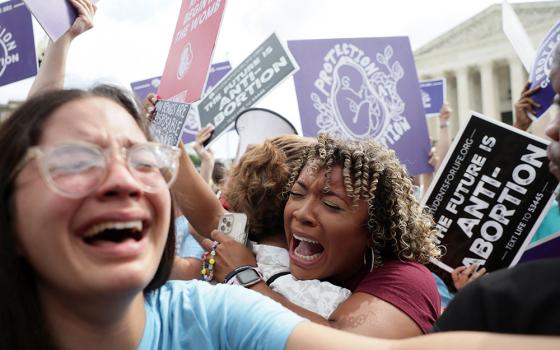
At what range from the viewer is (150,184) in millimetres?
1316

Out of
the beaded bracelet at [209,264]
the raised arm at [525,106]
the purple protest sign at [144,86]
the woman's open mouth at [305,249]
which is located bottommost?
the beaded bracelet at [209,264]

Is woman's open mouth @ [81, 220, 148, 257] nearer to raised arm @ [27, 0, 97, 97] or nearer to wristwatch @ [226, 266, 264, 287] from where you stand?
wristwatch @ [226, 266, 264, 287]

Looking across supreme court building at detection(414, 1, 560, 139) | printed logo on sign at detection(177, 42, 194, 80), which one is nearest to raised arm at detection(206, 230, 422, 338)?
printed logo on sign at detection(177, 42, 194, 80)

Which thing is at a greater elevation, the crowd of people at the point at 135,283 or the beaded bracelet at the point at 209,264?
the crowd of people at the point at 135,283

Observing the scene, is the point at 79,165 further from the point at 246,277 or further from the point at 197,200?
the point at 197,200

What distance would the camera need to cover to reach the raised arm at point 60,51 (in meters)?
2.57

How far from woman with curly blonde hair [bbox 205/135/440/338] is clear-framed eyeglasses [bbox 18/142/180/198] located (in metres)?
0.89

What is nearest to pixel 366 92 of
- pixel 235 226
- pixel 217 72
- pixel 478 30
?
pixel 235 226

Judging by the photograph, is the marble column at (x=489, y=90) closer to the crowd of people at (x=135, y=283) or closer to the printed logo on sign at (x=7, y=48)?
the printed logo on sign at (x=7, y=48)

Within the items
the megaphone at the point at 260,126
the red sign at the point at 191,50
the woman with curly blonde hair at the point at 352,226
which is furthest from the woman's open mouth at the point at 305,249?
the megaphone at the point at 260,126

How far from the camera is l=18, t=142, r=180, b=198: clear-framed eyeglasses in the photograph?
3.91 feet

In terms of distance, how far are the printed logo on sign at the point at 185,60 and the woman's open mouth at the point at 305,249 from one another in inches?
48.1

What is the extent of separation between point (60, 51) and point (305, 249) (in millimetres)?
1508

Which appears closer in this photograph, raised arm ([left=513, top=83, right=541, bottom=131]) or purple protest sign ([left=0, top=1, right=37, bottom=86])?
raised arm ([left=513, top=83, right=541, bottom=131])
